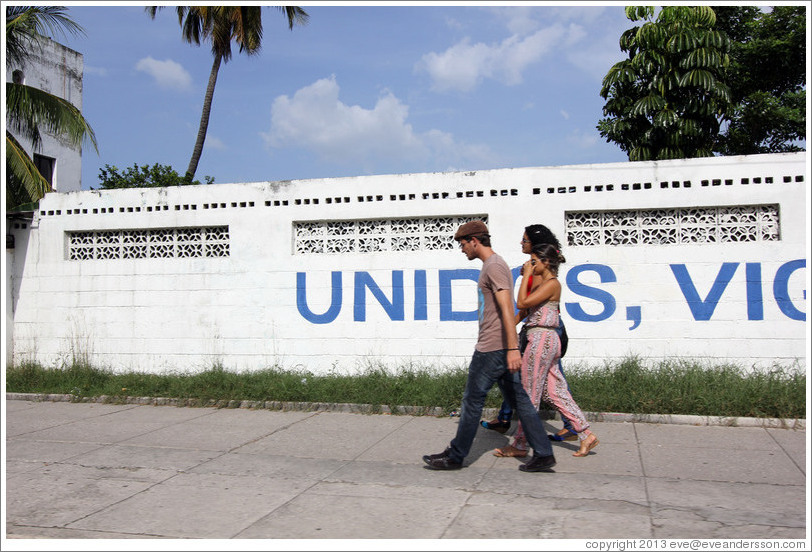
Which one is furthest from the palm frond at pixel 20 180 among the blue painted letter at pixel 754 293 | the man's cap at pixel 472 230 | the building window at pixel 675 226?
the blue painted letter at pixel 754 293

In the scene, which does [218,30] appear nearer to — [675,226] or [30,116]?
[30,116]

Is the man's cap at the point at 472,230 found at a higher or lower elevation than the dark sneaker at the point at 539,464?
higher

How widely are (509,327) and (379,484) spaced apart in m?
1.46

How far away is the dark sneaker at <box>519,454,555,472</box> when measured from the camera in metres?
5.07

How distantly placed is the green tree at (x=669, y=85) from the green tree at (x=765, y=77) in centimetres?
256

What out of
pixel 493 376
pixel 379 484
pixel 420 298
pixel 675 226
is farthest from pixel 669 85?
pixel 379 484

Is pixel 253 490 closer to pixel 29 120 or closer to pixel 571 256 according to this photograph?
pixel 571 256

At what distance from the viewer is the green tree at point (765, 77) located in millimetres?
17344

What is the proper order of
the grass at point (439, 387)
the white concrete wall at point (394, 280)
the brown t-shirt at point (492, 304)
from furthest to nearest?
the white concrete wall at point (394, 280) → the grass at point (439, 387) → the brown t-shirt at point (492, 304)

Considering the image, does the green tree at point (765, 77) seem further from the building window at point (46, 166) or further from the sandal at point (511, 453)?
the building window at point (46, 166)

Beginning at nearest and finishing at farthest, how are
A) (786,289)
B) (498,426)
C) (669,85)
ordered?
(498,426), (786,289), (669,85)

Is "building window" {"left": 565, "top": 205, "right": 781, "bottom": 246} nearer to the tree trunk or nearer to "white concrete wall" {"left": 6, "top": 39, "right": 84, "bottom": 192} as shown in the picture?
the tree trunk

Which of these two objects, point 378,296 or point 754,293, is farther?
point 378,296

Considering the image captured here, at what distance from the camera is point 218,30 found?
18.2 meters
